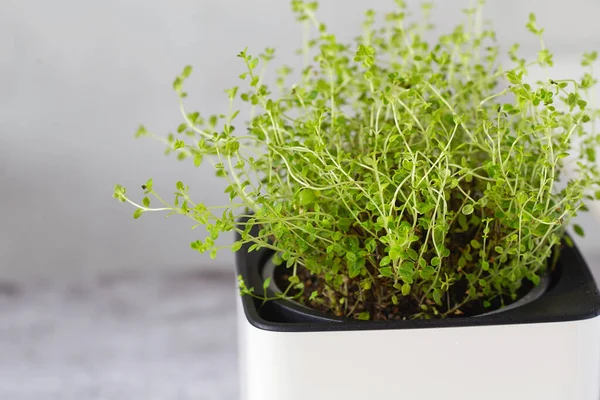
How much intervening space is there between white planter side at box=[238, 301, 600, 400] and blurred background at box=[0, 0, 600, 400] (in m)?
0.61

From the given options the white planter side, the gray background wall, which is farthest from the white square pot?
the gray background wall

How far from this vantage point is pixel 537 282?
604 mm

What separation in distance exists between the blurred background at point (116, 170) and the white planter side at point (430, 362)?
1.99 feet

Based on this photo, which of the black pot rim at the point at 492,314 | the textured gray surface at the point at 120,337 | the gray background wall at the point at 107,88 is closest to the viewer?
the black pot rim at the point at 492,314

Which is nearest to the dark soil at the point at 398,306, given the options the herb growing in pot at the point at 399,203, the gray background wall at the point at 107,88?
the herb growing in pot at the point at 399,203

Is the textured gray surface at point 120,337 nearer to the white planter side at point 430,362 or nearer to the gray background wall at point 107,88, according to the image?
the gray background wall at point 107,88

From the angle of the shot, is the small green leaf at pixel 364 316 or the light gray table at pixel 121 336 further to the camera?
the light gray table at pixel 121 336

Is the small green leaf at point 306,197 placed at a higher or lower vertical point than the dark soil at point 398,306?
higher

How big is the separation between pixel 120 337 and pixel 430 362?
80 centimetres

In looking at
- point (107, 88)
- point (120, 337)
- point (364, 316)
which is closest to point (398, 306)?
point (364, 316)

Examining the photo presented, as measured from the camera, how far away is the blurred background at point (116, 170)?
121 centimetres

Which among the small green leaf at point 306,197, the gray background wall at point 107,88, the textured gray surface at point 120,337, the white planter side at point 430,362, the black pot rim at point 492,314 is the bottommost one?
the white planter side at point 430,362

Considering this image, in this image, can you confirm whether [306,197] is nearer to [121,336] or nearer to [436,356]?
[436,356]

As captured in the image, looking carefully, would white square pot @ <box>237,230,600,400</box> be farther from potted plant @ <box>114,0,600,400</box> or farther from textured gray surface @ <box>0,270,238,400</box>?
textured gray surface @ <box>0,270,238,400</box>
